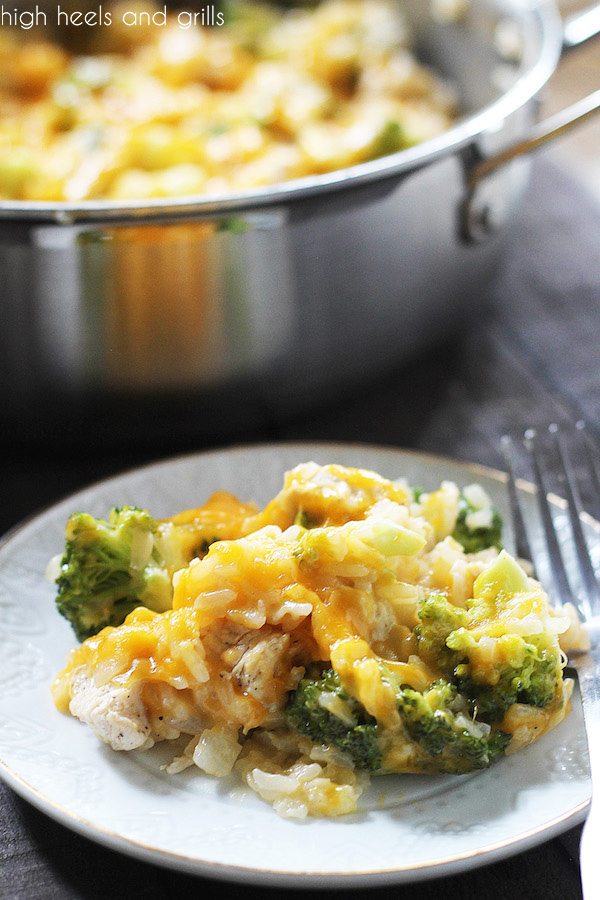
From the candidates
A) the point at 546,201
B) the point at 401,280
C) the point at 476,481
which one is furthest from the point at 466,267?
the point at 546,201

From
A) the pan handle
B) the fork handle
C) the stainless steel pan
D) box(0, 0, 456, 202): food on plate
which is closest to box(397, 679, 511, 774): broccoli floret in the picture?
the fork handle

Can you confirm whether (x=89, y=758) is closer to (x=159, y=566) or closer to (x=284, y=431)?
(x=159, y=566)

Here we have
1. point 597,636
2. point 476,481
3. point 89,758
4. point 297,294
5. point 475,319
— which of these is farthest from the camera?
point 475,319

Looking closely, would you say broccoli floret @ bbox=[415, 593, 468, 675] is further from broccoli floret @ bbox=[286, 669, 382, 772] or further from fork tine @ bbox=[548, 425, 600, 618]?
fork tine @ bbox=[548, 425, 600, 618]

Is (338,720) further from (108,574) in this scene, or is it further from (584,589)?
(584,589)

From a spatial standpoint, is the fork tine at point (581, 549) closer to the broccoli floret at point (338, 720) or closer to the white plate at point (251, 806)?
the white plate at point (251, 806)

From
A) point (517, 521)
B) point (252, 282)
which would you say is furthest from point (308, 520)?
point (252, 282)
